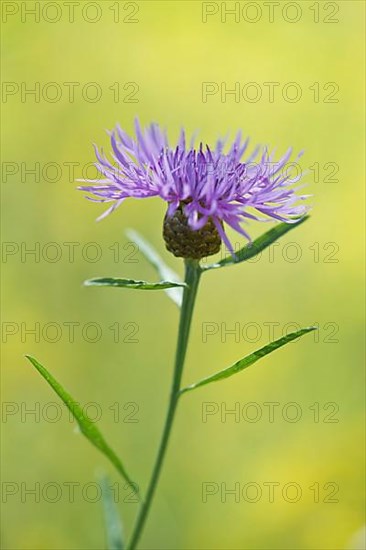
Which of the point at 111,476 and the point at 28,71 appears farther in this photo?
the point at 28,71

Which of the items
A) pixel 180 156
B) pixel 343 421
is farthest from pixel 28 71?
pixel 180 156

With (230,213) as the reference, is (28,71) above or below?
above

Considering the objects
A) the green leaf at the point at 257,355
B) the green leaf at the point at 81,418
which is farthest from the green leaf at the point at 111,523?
the green leaf at the point at 257,355

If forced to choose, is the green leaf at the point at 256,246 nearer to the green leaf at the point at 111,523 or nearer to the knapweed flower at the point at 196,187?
the knapweed flower at the point at 196,187

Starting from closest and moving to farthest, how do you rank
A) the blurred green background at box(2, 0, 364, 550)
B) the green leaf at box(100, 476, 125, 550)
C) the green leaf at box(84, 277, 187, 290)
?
the green leaf at box(84, 277, 187, 290) → the green leaf at box(100, 476, 125, 550) → the blurred green background at box(2, 0, 364, 550)

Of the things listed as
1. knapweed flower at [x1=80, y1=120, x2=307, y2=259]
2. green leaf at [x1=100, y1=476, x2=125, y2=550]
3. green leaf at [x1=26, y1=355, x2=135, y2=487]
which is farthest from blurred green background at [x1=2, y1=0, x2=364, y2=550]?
knapweed flower at [x1=80, y1=120, x2=307, y2=259]

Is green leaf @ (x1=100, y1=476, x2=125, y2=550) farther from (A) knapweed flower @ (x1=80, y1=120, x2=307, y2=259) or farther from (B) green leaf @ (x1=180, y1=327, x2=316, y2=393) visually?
(A) knapweed flower @ (x1=80, y1=120, x2=307, y2=259)

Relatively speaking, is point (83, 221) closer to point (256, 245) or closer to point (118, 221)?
point (118, 221)
